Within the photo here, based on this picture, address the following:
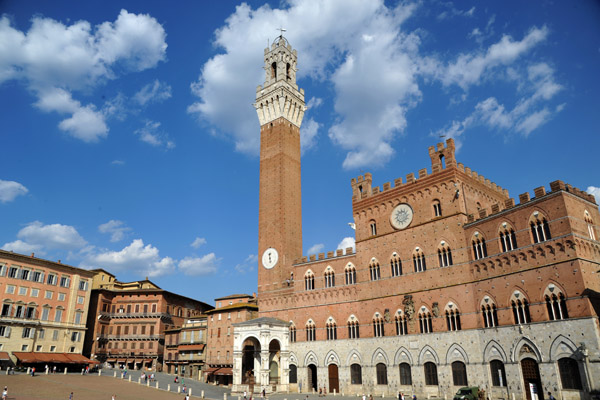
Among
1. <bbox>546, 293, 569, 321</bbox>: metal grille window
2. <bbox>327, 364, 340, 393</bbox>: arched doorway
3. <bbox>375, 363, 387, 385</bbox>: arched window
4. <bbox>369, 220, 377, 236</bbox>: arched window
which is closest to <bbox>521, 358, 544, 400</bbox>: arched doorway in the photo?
<bbox>546, 293, 569, 321</bbox>: metal grille window

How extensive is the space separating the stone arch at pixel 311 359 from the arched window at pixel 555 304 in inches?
965

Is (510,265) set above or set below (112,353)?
above

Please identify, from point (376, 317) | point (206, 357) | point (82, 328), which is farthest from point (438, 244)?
point (82, 328)

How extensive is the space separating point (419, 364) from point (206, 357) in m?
30.9

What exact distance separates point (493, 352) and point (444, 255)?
914cm

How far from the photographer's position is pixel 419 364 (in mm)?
38688

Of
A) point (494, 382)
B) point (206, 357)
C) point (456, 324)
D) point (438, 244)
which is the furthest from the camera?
point (206, 357)

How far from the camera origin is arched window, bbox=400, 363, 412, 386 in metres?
39.4

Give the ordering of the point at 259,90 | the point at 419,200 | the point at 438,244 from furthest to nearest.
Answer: the point at 259,90, the point at 419,200, the point at 438,244

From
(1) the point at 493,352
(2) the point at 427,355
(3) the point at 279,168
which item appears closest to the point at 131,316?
(3) the point at 279,168

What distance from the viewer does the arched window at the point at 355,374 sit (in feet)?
142

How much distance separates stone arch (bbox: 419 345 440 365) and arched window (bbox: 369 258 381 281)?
Answer: 849cm

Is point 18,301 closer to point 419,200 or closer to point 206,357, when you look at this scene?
point 206,357

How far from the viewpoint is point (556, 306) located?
3069 centimetres
